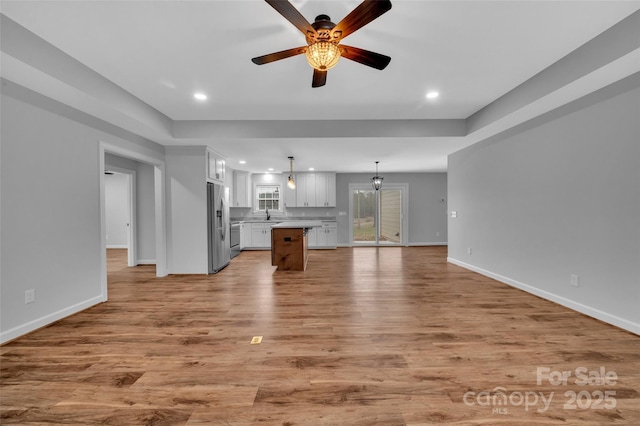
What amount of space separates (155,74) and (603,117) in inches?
188

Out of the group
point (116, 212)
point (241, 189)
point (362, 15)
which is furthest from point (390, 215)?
point (116, 212)

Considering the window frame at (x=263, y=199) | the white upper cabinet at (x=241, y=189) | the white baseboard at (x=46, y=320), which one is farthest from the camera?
the window frame at (x=263, y=199)

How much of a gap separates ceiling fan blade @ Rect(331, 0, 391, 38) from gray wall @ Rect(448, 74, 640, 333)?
9.03 feet

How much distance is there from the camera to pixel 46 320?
2592 mm

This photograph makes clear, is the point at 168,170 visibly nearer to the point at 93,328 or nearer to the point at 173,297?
the point at 173,297

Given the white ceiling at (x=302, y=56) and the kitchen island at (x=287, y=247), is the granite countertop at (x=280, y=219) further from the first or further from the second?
the white ceiling at (x=302, y=56)

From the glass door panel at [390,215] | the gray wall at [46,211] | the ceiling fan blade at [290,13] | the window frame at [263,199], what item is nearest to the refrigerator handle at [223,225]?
the gray wall at [46,211]

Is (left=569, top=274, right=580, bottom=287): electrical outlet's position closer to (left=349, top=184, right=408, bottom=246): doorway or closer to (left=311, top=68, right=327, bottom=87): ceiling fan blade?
(left=311, top=68, right=327, bottom=87): ceiling fan blade

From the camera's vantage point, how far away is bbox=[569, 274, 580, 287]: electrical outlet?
2.85 m

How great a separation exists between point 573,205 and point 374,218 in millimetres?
5447

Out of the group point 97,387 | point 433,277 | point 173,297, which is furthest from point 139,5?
point 433,277

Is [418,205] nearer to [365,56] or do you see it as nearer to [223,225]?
[223,225]

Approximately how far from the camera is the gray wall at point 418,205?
26.9 ft

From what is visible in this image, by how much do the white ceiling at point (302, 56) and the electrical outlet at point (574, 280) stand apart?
224cm
